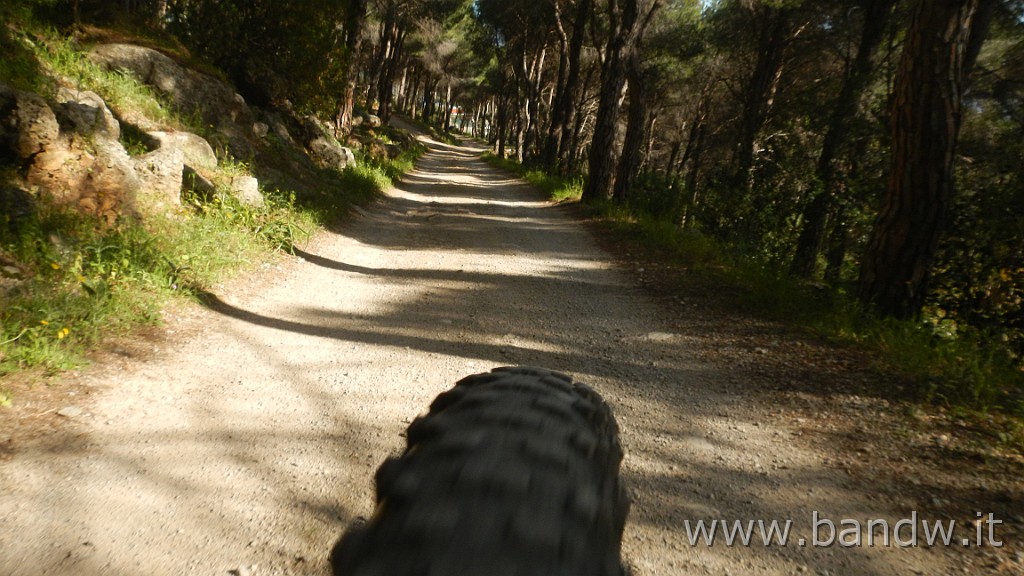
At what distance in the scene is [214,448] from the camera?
10.0 ft

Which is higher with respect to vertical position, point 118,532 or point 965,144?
point 965,144

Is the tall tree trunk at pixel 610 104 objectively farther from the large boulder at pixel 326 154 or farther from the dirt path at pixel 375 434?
the dirt path at pixel 375 434

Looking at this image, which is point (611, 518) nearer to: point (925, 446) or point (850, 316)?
point (925, 446)

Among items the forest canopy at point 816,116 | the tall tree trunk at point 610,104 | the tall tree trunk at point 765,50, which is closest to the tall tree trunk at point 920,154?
the forest canopy at point 816,116

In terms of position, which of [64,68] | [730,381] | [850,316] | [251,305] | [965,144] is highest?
[965,144]

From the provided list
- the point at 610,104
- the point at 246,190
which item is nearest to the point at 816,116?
the point at 610,104

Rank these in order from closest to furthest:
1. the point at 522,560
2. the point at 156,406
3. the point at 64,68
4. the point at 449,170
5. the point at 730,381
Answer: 1. the point at 522,560
2. the point at 156,406
3. the point at 730,381
4. the point at 64,68
5. the point at 449,170

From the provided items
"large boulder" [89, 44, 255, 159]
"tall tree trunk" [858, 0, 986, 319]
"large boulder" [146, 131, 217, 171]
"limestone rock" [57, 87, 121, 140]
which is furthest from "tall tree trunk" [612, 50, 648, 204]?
"limestone rock" [57, 87, 121, 140]

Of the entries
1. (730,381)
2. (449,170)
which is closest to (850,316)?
(730,381)

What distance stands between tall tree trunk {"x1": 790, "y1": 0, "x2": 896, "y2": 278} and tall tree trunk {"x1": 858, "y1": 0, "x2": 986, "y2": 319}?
184 centimetres

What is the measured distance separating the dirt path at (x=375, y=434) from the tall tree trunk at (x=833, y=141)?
141 inches

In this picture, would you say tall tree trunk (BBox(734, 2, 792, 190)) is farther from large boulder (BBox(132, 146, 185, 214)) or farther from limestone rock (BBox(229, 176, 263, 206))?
large boulder (BBox(132, 146, 185, 214))

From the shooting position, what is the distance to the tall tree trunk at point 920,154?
5285 millimetres

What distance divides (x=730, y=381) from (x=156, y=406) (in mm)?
3811
